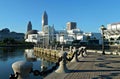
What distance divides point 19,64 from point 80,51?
92.2ft

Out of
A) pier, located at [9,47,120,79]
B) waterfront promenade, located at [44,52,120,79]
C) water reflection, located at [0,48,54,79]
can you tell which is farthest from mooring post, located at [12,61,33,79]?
water reflection, located at [0,48,54,79]

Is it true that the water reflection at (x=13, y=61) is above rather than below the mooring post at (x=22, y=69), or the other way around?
below

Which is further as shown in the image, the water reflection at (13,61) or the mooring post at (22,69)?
the water reflection at (13,61)

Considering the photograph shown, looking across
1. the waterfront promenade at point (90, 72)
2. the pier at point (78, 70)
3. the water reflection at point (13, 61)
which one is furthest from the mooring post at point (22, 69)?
the water reflection at point (13, 61)

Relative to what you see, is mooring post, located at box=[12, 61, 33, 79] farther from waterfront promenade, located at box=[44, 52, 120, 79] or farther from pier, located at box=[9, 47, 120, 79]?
waterfront promenade, located at box=[44, 52, 120, 79]

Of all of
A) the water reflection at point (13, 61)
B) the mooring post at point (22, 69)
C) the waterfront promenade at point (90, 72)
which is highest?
the mooring post at point (22, 69)

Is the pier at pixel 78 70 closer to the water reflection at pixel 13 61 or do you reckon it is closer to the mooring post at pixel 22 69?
the mooring post at pixel 22 69

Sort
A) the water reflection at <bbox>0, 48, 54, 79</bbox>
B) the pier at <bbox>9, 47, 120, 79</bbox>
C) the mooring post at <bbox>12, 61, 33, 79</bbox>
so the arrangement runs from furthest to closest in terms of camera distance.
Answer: the water reflection at <bbox>0, 48, 54, 79</bbox>, the pier at <bbox>9, 47, 120, 79</bbox>, the mooring post at <bbox>12, 61, 33, 79</bbox>

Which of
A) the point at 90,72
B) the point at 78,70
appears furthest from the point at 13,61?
the point at 90,72

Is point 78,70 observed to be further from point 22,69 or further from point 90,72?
point 22,69

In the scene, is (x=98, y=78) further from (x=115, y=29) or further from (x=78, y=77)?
(x=115, y=29)

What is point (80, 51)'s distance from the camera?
3484 centimetres

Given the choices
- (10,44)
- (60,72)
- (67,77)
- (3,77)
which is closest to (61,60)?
(60,72)

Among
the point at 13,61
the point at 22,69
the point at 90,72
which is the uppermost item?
the point at 22,69
